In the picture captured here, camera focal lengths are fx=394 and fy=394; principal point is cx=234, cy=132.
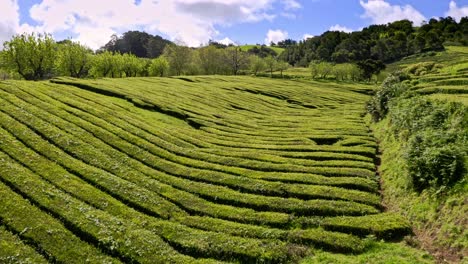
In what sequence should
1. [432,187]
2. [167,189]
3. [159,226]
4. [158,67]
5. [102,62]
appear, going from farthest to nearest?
1. [158,67]
2. [102,62]
3. [167,189]
4. [432,187]
5. [159,226]

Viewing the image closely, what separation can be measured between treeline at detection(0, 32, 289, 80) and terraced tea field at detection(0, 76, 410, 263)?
46561mm

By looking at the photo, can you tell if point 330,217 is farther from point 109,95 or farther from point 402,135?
point 109,95

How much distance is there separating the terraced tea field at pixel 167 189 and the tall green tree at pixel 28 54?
45.4 metres

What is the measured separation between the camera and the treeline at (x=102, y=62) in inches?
3506

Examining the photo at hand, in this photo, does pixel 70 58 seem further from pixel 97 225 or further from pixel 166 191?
pixel 97 225

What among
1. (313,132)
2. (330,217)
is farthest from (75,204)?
(313,132)

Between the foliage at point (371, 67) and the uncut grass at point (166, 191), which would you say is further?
the foliage at point (371, 67)

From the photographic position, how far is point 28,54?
87875 millimetres

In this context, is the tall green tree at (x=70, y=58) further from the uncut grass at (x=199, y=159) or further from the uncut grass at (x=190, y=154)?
the uncut grass at (x=190, y=154)

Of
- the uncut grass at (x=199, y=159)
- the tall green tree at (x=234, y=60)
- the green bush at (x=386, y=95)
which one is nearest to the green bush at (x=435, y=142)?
the uncut grass at (x=199, y=159)

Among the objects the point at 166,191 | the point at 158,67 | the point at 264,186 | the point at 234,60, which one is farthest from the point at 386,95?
the point at 234,60

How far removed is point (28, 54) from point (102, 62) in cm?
2902

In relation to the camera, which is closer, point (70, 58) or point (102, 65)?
point (70, 58)

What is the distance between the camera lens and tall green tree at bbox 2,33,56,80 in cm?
8731
